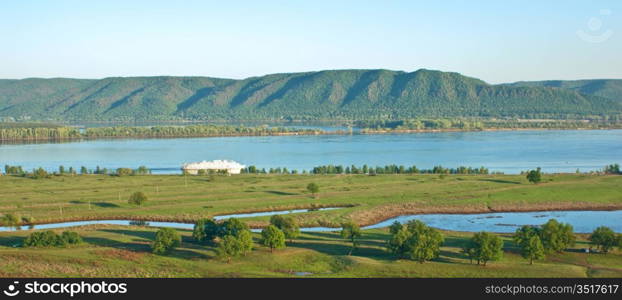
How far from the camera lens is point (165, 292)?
35406mm

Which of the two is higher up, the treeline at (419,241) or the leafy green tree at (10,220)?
the treeline at (419,241)

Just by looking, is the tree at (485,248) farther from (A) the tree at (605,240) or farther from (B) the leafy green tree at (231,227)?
(B) the leafy green tree at (231,227)

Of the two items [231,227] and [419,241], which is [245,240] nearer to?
[231,227]

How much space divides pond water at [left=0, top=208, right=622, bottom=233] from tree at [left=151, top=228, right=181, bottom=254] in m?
14.6

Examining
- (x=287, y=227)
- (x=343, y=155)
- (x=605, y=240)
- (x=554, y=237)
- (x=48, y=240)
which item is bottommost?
(x=48, y=240)

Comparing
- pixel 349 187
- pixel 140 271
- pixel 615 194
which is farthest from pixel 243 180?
pixel 140 271

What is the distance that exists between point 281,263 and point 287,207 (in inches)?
1167

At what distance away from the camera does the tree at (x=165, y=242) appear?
1889 inches

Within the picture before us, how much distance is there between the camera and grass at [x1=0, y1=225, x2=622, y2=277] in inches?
1677

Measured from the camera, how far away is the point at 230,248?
151 ft

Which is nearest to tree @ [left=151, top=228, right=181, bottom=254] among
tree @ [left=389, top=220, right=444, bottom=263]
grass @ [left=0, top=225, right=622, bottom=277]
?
grass @ [left=0, top=225, right=622, bottom=277]

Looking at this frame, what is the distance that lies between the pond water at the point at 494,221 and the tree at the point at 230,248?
53.5ft

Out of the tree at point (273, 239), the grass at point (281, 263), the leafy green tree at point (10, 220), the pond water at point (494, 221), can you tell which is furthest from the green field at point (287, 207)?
the leafy green tree at point (10, 220)

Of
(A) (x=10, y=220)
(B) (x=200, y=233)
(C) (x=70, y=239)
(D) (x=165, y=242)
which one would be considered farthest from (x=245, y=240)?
(A) (x=10, y=220)
